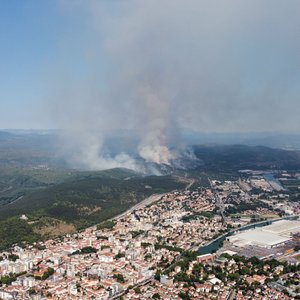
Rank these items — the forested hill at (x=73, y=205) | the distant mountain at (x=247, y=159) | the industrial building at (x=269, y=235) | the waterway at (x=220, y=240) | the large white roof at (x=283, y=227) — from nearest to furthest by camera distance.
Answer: the waterway at (x=220, y=240) → the industrial building at (x=269, y=235) → the forested hill at (x=73, y=205) → the large white roof at (x=283, y=227) → the distant mountain at (x=247, y=159)

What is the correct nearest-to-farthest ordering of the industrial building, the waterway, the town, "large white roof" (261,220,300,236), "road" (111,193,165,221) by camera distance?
1. the town
2. the waterway
3. the industrial building
4. "large white roof" (261,220,300,236)
5. "road" (111,193,165,221)

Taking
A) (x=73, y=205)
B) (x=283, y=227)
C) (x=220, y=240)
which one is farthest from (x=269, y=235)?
(x=73, y=205)

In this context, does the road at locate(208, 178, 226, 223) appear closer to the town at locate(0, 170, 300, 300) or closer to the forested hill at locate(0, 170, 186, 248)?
the town at locate(0, 170, 300, 300)

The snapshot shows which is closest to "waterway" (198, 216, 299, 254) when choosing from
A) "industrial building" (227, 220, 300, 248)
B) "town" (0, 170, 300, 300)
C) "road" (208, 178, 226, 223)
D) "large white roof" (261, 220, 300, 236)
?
"town" (0, 170, 300, 300)

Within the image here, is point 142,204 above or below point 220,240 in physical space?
above

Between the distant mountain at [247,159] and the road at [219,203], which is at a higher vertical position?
the distant mountain at [247,159]

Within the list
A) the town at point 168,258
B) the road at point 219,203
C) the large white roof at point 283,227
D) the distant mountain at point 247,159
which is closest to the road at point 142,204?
the town at point 168,258

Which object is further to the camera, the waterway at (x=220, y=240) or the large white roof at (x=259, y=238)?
the large white roof at (x=259, y=238)

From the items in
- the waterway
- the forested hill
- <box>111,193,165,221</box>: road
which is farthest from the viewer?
<box>111,193,165,221</box>: road

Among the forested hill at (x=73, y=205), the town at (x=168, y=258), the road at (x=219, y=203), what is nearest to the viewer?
the town at (x=168, y=258)

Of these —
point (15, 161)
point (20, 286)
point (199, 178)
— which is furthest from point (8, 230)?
point (15, 161)

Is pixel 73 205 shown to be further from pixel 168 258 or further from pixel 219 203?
pixel 168 258

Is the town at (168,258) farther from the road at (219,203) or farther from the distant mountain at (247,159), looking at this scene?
the distant mountain at (247,159)

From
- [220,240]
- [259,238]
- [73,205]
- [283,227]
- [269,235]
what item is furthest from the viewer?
[73,205]
